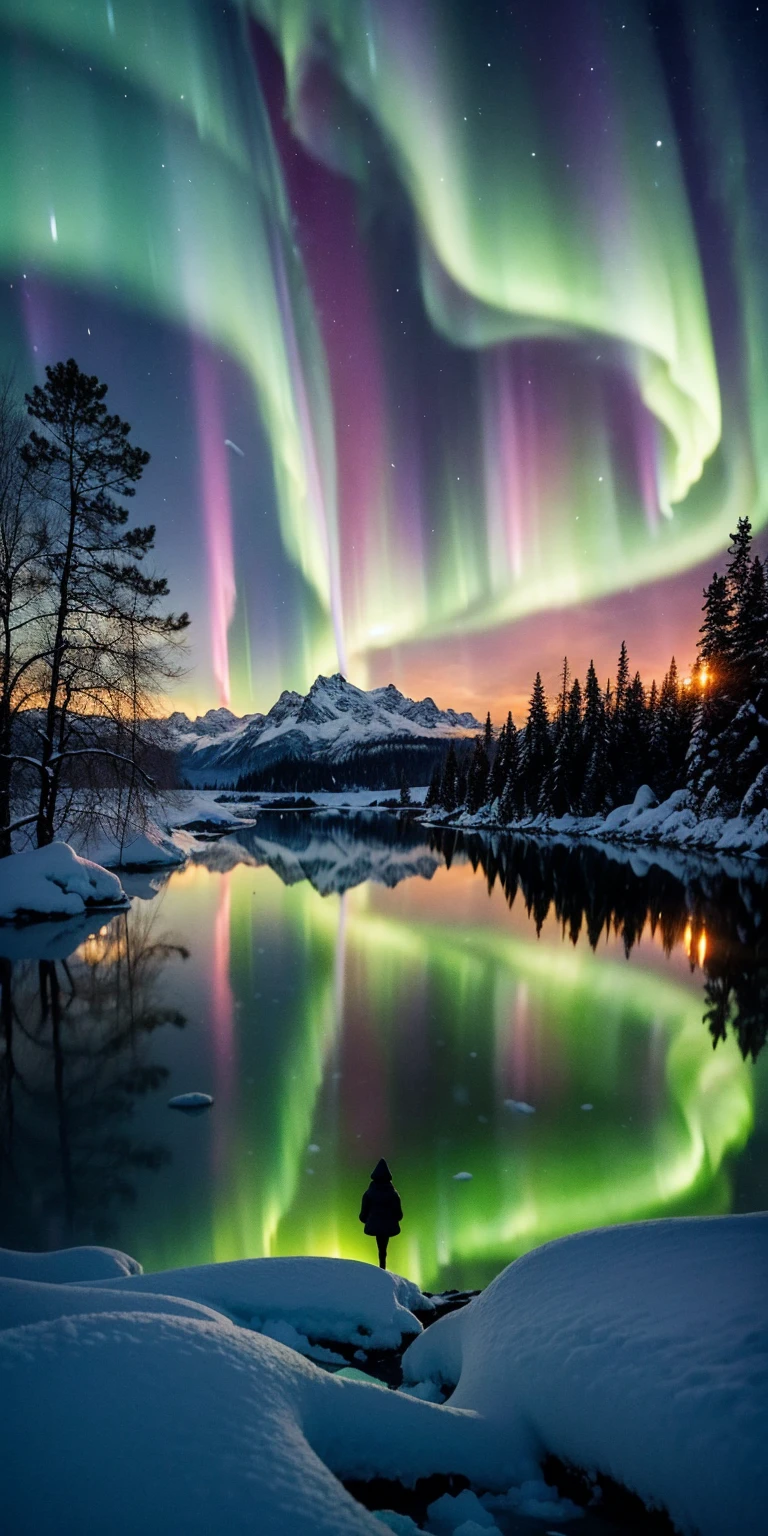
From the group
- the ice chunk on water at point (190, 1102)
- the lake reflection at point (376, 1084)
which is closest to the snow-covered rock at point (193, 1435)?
the lake reflection at point (376, 1084)

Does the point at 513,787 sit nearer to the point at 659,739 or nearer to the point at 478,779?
the point at 478,779

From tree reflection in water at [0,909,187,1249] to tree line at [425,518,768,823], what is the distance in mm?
39895

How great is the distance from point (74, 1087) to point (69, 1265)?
14.4ft

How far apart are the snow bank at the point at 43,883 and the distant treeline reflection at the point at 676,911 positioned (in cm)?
1447

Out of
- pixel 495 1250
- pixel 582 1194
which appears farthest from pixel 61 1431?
pixel 582 1194

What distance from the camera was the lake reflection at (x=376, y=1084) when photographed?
20.2 feet

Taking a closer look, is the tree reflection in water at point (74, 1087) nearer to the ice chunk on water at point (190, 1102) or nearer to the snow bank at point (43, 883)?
the ice chunk on water at point (190, 1102)

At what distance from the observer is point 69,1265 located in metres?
4.71

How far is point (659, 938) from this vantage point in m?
18.9

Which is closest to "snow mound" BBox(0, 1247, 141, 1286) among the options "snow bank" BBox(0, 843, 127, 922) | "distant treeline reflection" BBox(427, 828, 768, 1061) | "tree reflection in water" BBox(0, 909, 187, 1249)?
"tree reflection in water" BBox(0, 909, 187, 1249)

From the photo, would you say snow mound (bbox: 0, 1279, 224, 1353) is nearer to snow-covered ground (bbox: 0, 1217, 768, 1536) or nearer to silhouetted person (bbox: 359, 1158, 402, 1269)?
snow-covered ground (bbox: 0, 1217, 768, 1536)

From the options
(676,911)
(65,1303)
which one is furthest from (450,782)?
(65,1303)

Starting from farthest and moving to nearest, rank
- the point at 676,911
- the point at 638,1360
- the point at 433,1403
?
the point at 676,911 < the point at 433,1403 < the point at 638,1360

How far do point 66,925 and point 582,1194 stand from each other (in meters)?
15.5
